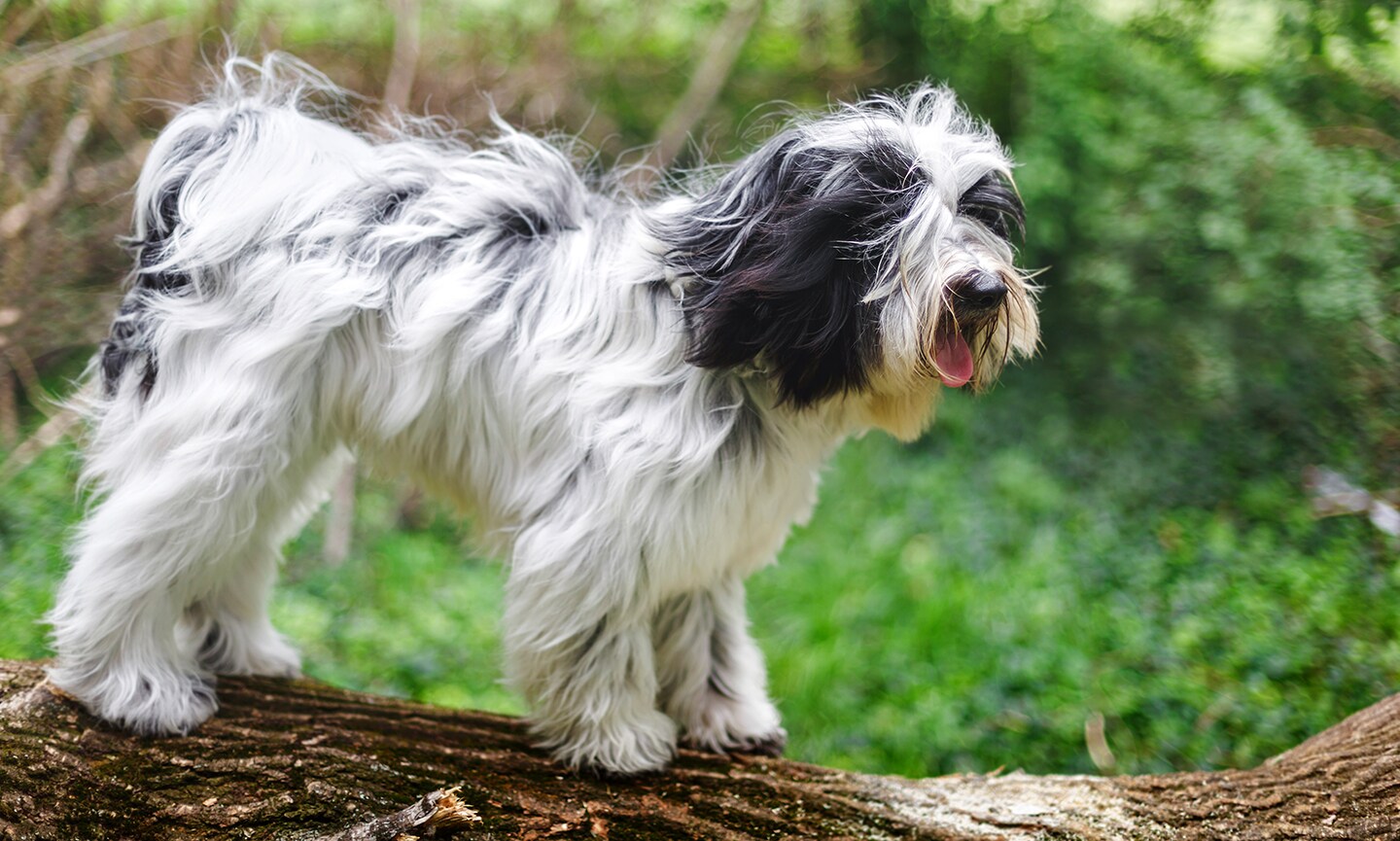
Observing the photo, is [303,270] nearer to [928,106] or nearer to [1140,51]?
[928,106]

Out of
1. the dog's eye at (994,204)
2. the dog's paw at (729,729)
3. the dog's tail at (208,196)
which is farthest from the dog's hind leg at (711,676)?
the dog's tail at (208,196)

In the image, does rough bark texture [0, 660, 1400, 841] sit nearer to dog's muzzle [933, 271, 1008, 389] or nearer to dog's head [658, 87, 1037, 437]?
dog's head [658, 87, 1037, 437]

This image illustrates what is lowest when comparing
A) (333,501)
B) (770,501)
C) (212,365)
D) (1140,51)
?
(333,501)

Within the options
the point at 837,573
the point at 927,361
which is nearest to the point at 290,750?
the point at 927,361

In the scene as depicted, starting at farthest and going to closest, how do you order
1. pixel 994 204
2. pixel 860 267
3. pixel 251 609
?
pixel 251 609, pixel 994 204, pixel 860 267

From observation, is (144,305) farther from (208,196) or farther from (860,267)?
(860,267)

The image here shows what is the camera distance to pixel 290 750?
2668 millimetres

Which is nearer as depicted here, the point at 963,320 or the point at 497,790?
the point at 963,320

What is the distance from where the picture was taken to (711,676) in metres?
3.17

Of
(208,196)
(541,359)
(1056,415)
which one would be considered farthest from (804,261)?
(1056,415)

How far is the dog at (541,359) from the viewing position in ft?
8.20

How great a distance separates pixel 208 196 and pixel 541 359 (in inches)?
40.5

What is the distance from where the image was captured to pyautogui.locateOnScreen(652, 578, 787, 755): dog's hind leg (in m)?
3.13

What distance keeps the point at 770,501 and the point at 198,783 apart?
1.63 meters
